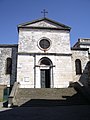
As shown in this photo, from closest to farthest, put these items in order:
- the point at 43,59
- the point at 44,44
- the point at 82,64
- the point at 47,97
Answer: the point at 47,97
the point at 43,59
the point at 44,44
the point at 82,64

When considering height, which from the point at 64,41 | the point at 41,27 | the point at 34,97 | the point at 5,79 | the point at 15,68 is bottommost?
the point at 34,97

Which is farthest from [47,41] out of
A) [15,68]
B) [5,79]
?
[5,79]

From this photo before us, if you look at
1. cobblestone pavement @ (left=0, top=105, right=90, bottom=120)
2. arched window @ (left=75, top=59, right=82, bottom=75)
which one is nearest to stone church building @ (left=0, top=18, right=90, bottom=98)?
arched window @ (left=75, top=59, right=82, bottom=75)

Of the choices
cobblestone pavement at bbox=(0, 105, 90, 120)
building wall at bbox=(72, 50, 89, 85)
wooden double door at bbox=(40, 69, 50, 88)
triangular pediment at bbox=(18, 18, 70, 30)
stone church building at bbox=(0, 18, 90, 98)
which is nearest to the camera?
cobblestone pavement at bbox=(0, 105, 90, 120)

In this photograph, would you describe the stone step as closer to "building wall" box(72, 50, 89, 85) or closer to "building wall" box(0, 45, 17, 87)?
"building wall" box(0, 45, 17, 87)

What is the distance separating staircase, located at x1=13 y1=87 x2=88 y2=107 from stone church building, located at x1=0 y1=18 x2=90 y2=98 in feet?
11.7

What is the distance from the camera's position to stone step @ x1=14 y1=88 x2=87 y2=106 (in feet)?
48.4

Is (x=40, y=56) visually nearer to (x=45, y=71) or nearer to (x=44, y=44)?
(x=44, y=44)

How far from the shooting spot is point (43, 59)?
23156 millimetres

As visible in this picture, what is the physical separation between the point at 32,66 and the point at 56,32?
6.06m

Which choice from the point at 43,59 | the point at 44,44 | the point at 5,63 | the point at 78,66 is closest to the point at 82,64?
the point at 78,66

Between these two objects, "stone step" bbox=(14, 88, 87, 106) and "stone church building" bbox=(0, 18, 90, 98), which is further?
"stone church building" bbox=(0, 18, 90, 98)

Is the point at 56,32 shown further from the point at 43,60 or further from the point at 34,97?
the point at 34,97

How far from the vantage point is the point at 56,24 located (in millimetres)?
24672
